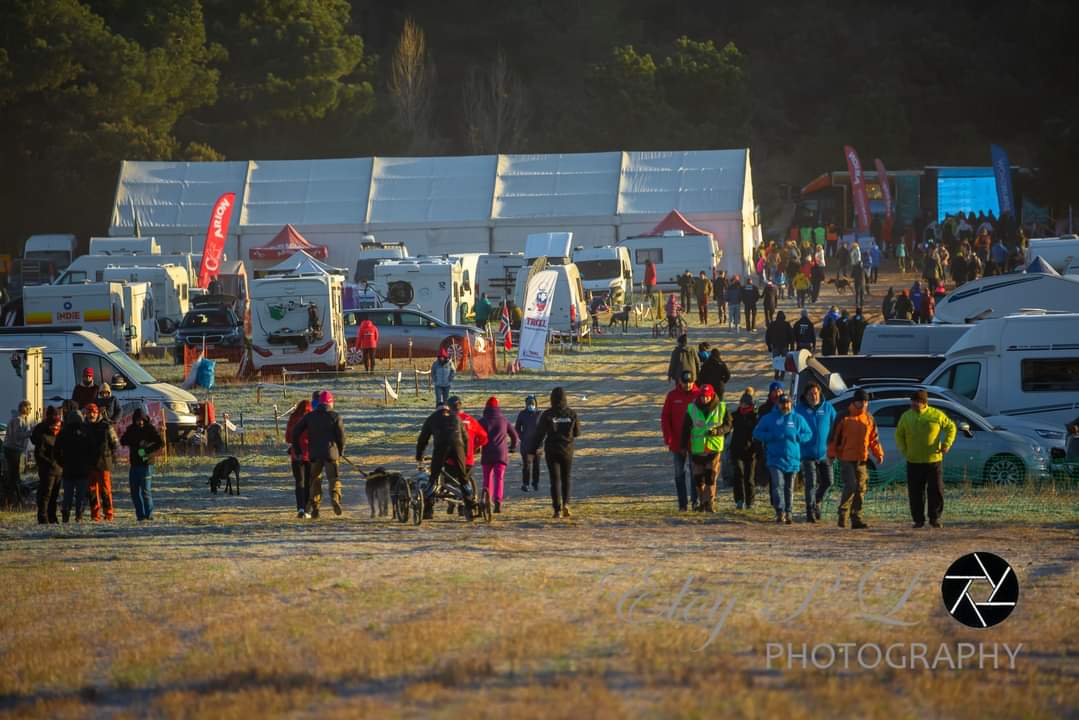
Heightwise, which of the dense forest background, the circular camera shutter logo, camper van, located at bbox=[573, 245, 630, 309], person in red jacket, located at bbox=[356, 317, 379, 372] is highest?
the dense forest background

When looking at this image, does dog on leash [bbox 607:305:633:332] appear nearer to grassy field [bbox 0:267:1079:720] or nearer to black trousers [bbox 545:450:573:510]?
grassy field [bbox 0:267:1079:720]

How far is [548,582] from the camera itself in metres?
12.4

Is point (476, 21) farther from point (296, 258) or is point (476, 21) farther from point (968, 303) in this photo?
point (968, 303)

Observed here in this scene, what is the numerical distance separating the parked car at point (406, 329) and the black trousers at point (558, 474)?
16827mm

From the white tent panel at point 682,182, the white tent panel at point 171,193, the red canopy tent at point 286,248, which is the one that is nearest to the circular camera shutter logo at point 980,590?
the red canopy tent at point 286,248

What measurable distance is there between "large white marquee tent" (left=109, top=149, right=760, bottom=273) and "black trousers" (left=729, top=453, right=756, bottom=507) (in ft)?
115

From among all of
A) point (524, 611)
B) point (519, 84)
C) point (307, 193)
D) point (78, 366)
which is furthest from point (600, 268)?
point (519, 84)

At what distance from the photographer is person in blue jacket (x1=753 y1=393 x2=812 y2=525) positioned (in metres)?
15.7

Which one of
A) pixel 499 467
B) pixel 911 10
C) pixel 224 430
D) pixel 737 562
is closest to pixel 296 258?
pixel 224 430

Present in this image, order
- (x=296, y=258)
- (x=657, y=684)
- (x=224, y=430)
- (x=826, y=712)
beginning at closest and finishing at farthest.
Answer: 1. (x=826, y=712)
2. (x=657, y=684)
3. (x=224, y=430)
4. (x=296, y=258)

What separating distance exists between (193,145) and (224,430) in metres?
46.8

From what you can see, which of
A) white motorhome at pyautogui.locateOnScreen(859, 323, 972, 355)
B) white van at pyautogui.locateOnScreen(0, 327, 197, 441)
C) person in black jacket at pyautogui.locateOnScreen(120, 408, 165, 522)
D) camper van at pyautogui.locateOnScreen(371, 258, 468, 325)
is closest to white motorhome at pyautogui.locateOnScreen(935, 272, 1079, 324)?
white motorhome at pyautogui.locateOnScreen(859, 323, 972, 355)

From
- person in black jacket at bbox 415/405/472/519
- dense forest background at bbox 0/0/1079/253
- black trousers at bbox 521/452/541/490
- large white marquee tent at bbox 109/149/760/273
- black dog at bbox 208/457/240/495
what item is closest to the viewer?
person in black jacket at bbox 415/405/472/519

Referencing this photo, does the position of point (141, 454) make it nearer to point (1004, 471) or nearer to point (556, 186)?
point (1004, 471)
